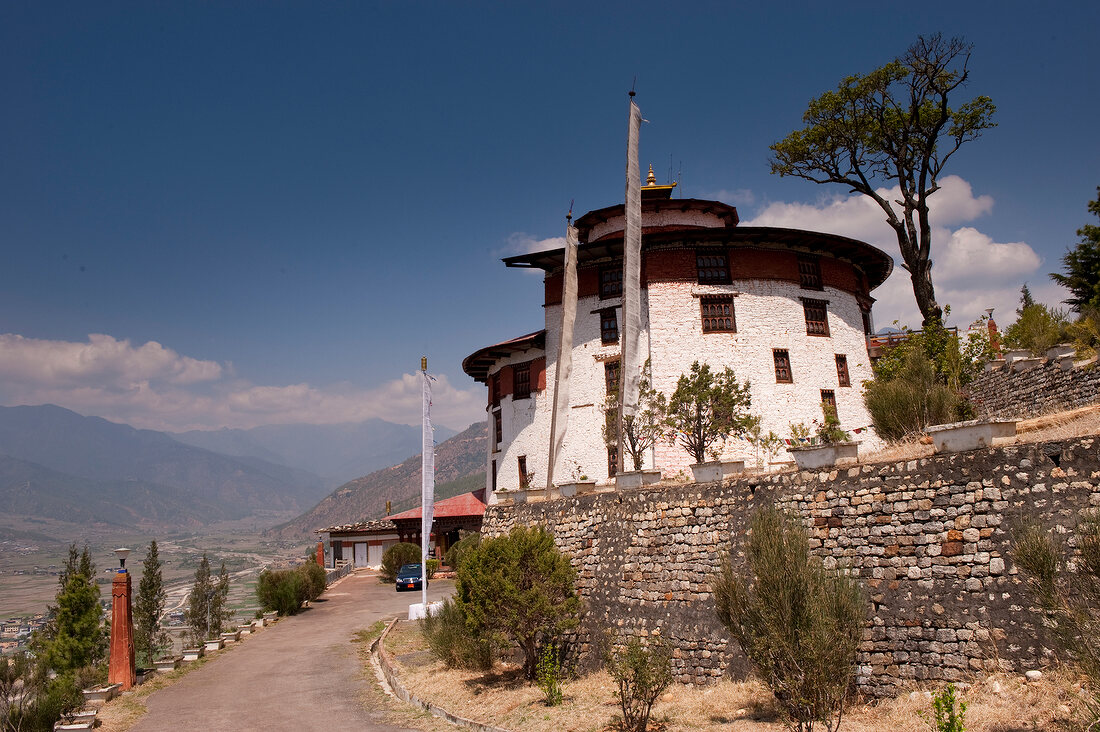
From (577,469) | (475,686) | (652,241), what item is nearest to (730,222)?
(652,241)

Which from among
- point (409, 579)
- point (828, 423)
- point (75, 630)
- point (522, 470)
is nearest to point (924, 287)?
point (828, 423)

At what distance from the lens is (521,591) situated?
1447cm

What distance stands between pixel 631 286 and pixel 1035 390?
1048cm

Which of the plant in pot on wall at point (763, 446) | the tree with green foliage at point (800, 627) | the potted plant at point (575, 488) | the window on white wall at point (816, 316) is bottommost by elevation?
the tree with green foliage at point (800, 627)

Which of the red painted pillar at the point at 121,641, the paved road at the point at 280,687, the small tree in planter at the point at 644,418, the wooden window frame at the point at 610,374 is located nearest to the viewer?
the paved road at the point at 280,687

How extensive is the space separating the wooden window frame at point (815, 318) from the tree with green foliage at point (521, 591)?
52.8ft

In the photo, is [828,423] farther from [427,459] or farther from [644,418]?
[427,459]

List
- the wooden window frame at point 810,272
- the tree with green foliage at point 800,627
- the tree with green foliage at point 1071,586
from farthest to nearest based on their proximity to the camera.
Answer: the wooden window frame at point 810,272
the tree with green foliage at point 800,627
the tree with green foliage at point 1071,586

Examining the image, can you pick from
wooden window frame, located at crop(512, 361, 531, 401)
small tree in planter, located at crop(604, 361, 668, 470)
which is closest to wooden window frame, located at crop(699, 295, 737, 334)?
small tree in planter, located at crop(604, 361, 668, 470)

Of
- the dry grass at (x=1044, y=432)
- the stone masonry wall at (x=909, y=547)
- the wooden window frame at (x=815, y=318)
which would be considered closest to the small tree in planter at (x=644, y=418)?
the wooden window frame at (x=815, y=318)

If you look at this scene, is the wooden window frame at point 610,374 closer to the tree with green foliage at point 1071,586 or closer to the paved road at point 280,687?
the paved road at point 280,687

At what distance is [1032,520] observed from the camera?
8844 mm

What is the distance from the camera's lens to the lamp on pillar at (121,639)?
18.1 meters

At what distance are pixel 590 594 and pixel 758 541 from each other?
6.87 metres
